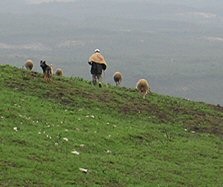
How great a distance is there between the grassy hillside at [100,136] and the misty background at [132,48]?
46.6 meters

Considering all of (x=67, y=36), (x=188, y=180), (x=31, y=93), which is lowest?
(x=188, y=180)

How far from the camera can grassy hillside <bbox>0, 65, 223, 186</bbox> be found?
16703 millimetres

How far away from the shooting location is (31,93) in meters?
24.8

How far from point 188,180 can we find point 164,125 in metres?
6.66

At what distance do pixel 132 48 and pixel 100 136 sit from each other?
11988 cm

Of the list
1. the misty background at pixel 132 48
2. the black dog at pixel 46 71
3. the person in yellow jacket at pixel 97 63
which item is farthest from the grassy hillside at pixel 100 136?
the misty background at pixel 132 48

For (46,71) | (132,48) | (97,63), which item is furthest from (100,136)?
(132,48)

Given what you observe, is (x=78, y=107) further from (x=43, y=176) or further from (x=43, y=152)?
(x=43, y=176)

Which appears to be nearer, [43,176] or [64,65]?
[43,176]

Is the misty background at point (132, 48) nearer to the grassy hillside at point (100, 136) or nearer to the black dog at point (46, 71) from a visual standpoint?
the black dog at point (46, 71)

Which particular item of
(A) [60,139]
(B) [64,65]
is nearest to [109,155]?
(A) [60,139]

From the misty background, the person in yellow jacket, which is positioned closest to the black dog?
the person in yellow jacket

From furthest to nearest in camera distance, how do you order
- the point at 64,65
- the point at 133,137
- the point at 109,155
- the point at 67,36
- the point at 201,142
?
1. the point at 67,36
2. the point at 64,65
3. the point at 201,142
4. the point at 133,137
5. the point at 109,155

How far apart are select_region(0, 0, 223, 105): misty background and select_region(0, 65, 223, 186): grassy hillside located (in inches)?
1835
